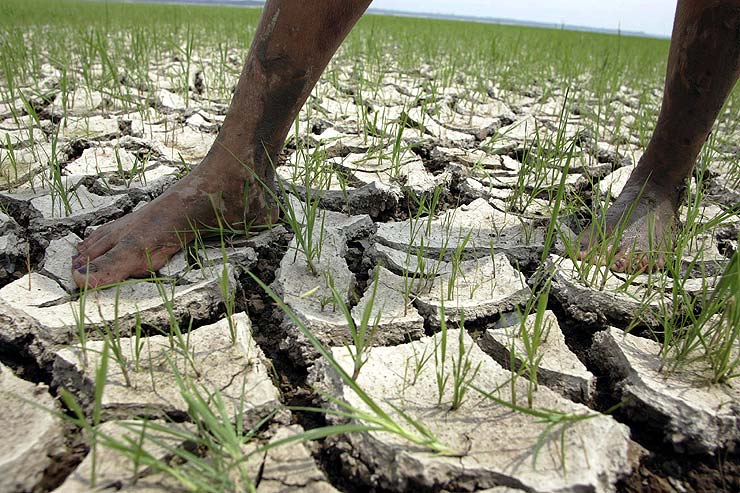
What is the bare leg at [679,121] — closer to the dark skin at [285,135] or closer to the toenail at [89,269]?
the dark skin at [285,135]

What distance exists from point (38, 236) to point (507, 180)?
1.40 m

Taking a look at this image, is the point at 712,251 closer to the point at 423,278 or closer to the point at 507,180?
the point at 507,180

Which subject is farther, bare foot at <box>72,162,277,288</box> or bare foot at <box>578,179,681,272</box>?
bare foot at <box>578,179,681,272</box>

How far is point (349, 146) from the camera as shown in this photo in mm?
2023

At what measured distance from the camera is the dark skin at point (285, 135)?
3.67ft

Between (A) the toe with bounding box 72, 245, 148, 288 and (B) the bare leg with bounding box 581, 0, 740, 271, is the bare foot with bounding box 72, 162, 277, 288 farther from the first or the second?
(B) the bare leg with bounding box 581, 0, 740, 271

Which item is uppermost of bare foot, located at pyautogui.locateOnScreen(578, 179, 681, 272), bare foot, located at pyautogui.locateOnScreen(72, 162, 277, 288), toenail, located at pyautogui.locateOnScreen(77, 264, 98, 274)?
bare foot, located at pyautogui.locateOnScreen(578, 179, 681, 272)

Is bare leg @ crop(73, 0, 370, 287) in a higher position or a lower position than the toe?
higher

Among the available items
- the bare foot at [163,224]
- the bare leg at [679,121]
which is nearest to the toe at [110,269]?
the bare foot at [163,224]

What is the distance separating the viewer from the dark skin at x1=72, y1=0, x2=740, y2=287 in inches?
44.1

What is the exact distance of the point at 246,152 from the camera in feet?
4.05

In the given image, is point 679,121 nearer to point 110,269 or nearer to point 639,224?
point 639,224

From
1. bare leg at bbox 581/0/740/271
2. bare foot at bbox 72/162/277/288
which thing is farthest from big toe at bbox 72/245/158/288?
bare leg at bbox 581/0/740/271

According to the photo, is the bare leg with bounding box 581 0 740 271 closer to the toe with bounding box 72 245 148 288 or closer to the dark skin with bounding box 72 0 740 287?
the dark skin with bounding box 72 0 740 287
